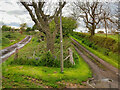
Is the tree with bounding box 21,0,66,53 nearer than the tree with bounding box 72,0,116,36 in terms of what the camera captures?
Yes

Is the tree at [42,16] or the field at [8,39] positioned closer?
the tree at [42,16]

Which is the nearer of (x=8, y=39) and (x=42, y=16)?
(x=42, y=16)

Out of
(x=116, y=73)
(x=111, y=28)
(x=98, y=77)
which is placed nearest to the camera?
(x=98, y=77)

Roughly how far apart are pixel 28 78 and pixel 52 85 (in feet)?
6.77

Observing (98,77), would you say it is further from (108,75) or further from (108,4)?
(108,4)

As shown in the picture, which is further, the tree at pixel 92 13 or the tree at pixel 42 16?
the tree at pixel 92 13

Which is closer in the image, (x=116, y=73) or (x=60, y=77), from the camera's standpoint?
(x=60, y=77)

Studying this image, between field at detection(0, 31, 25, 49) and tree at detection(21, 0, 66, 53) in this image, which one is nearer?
tree at detection(21, 0, 66, 53)

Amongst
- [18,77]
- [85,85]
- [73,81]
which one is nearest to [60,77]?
[73,81]

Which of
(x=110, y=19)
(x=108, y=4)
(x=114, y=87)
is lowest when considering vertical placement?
(x=114, y=87)

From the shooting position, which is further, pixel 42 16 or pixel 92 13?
pixel 92 13

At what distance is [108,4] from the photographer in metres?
28.3

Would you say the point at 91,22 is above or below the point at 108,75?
above

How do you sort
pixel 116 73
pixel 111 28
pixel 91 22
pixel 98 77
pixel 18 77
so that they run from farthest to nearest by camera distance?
1. pixel 91 22
2. pixel 111 28
3. pixel 116 73
4. pixel 98 77
5. pixel 18 77
